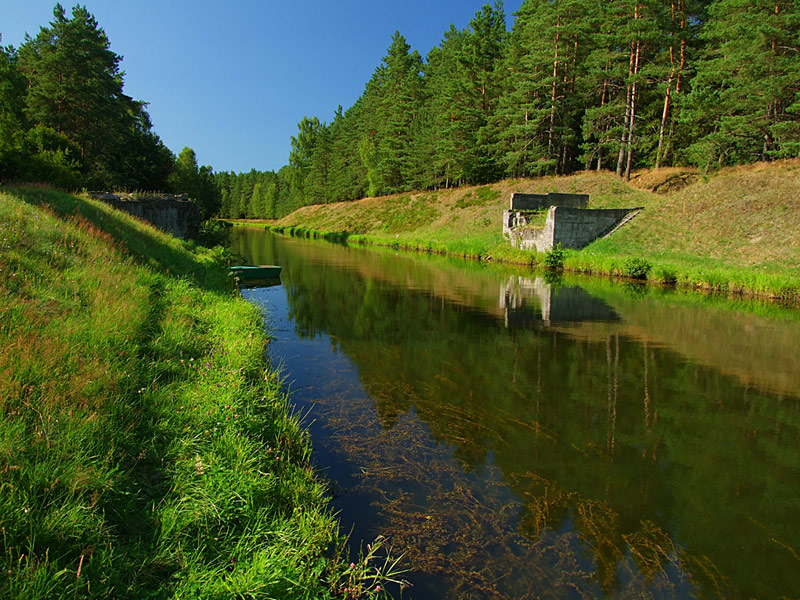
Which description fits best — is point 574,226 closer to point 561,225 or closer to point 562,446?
point 561,225

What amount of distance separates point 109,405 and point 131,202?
23.7 meters

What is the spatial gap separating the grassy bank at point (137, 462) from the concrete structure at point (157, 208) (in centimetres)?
1823

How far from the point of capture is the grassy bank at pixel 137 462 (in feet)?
9.87

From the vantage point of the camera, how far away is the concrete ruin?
28828 mm

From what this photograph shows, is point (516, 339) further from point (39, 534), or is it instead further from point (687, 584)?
point (39, 534)

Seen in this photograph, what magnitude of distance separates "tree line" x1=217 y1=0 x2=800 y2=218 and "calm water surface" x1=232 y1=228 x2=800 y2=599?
22799 mm

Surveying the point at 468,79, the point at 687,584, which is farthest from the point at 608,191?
the point at 687,584

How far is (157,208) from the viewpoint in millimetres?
25828

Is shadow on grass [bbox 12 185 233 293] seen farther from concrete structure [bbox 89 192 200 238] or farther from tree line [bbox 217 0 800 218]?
tree line [bbox 217 0 800 218]

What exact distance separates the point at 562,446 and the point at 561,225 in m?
24.4

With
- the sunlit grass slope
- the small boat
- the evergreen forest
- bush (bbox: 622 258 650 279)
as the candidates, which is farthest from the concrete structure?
bush (bbox: 622 258 650 279)

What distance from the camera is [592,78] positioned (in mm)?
37094

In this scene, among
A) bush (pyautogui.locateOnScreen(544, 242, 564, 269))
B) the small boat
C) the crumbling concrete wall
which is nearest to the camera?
the small boat

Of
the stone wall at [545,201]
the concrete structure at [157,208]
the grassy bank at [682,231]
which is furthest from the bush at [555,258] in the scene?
the concrete structure at [157,208]
